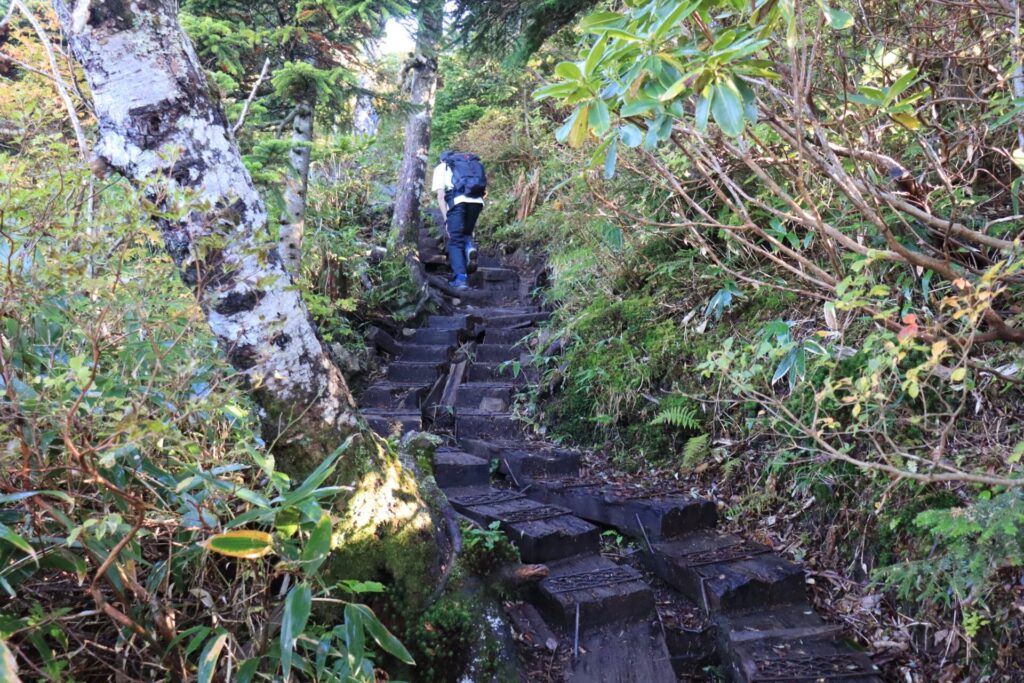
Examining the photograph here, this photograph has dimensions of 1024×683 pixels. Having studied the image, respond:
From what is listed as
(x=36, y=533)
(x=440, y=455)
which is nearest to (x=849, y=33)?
(x=440, y=455)

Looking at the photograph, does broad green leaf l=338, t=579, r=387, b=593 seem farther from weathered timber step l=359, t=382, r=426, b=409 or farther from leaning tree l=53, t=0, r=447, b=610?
weathered timber step l=359, t=382, r=426, b=409

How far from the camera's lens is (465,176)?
8875mm

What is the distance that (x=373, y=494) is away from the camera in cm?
278

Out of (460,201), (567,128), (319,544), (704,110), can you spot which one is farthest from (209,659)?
(460,201)

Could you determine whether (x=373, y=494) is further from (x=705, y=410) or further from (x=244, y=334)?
(x=705, y=410)

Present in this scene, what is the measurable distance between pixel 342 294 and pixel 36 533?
220 inches

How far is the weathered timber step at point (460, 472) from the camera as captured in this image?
4645 mm

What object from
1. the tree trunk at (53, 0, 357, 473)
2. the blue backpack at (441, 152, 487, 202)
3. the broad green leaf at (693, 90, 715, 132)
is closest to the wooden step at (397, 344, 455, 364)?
the blue backpack at (441, 152, 487, 202)

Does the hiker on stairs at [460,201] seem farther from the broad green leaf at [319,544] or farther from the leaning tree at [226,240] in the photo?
the broad green leaf at [319,544]

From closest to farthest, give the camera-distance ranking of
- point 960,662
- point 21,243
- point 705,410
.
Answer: point 21,243, point 960,662, point 705,410

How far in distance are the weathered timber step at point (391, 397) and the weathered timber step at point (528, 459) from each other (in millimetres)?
1070

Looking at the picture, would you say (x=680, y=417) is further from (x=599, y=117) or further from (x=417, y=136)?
(x=417, y=136)

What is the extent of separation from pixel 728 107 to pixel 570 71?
48 centimetres

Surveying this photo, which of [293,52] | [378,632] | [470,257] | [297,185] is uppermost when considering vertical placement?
[293,52]
